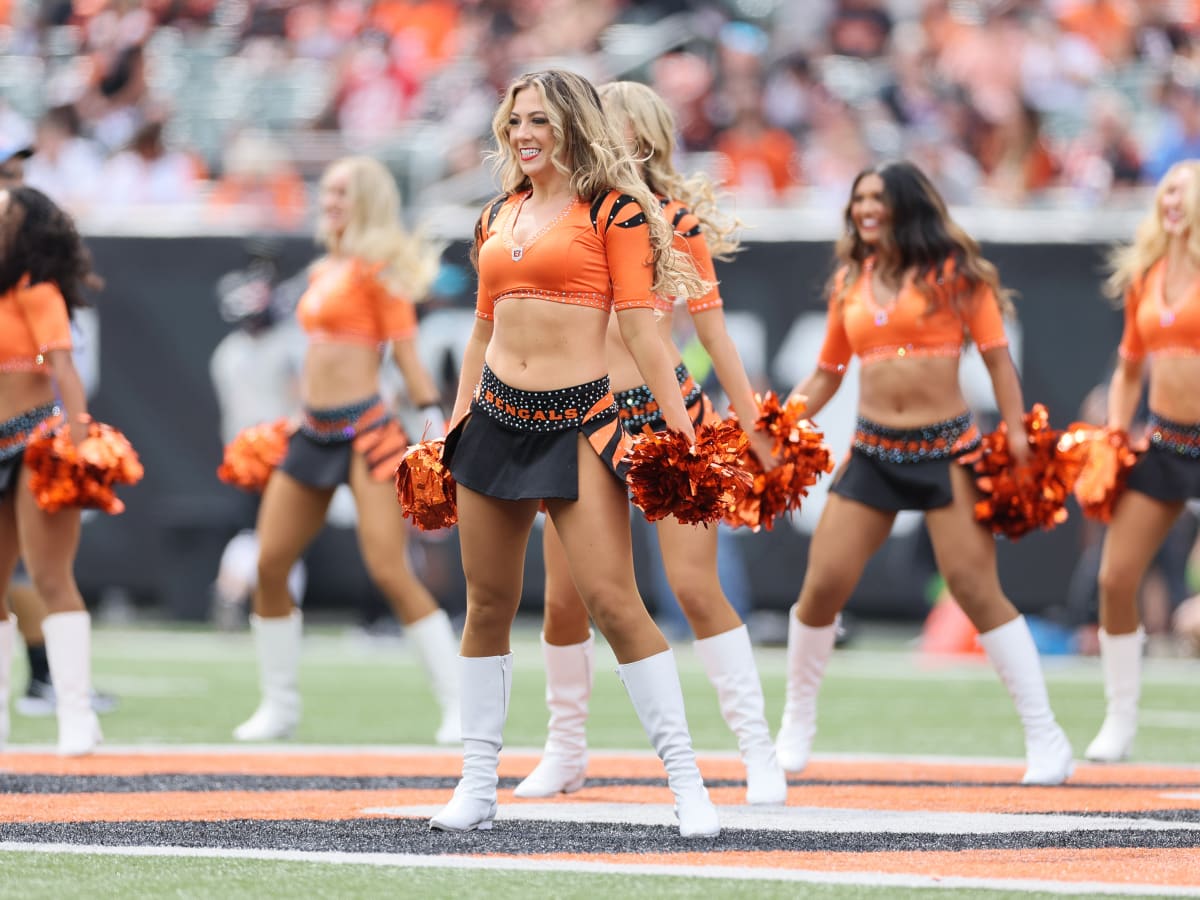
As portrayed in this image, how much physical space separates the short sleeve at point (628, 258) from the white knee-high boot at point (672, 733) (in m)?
0.97

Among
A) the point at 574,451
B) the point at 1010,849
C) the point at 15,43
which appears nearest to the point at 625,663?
the point at 574,451

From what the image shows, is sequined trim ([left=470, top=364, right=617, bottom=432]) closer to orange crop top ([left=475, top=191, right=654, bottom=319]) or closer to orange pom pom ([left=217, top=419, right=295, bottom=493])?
orange crop top ([left=475, top=191, right=654, bottom=319])

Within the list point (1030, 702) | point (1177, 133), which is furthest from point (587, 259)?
point (1177, 133)

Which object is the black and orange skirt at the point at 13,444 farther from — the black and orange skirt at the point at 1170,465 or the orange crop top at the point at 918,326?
the black and orange skirt at the point at 1170,465

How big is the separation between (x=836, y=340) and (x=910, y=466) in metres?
0.61

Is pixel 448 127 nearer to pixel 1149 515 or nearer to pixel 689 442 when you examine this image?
pixel 1149 515

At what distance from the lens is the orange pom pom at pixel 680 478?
204 inches

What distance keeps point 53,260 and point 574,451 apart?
9.99 feet

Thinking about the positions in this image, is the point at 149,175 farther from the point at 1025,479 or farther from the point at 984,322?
the point at 1025,479

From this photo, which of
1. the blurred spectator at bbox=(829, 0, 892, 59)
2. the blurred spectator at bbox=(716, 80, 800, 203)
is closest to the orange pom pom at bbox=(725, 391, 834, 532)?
the blurred spectator at bbox=(716, 80, 800, 203)

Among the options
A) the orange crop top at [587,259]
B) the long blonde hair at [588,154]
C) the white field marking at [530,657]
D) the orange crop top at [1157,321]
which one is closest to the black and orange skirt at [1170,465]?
the orange crop top at [1157,321]

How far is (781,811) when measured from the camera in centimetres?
602

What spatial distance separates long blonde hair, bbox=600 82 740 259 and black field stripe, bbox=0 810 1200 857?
2.00 metres

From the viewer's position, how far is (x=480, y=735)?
5.56m
